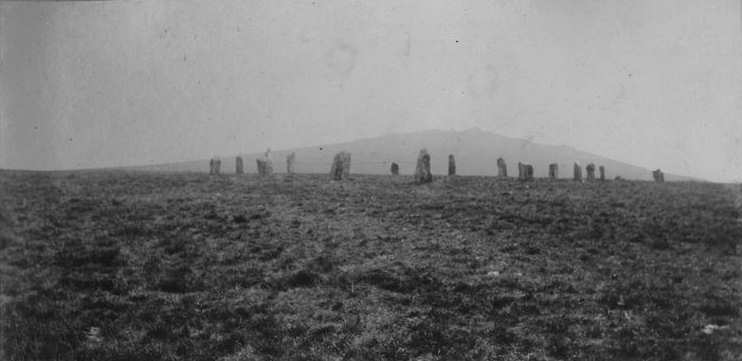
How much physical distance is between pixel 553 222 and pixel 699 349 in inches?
450

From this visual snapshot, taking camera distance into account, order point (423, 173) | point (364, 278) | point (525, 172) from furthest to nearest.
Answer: point (525, 172), point (423, 173), point (364, 278)

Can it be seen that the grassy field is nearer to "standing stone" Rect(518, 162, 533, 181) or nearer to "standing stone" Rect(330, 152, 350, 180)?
"standing stone" Rect(330, 152, 350, 180)

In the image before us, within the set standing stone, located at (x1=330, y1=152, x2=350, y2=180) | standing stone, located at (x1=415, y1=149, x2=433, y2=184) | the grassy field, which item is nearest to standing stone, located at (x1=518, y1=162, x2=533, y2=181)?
standing stone, located at (x1=415, y1=149, x2=433, y2=184)

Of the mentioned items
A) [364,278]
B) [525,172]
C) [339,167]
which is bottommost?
[364,278]

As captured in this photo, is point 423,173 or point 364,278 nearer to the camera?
point 364,278

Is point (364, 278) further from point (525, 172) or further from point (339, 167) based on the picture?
point (525, 172)

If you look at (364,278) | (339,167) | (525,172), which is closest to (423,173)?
(339,167)

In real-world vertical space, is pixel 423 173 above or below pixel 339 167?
below

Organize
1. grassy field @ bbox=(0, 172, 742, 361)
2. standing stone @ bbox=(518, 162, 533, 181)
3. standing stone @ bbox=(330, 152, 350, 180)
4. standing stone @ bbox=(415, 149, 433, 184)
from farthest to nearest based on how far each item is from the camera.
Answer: standing stone @ bbox=(518, 162, 533, 181) → standing stone @ bbox=(330, 152, 350, 180) → standing stone @ bbox=(415, 149, 433, 184) → grassy field @ bbox=(0, 172, 742, 361)

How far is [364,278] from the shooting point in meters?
15.8

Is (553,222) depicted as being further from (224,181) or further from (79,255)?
(224,181)

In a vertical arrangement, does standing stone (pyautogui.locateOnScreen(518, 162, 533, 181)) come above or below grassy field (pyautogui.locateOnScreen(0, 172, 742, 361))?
above

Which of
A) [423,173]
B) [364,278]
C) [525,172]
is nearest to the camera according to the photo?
[364,278]

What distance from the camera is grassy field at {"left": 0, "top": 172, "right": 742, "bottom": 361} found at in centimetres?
1159
